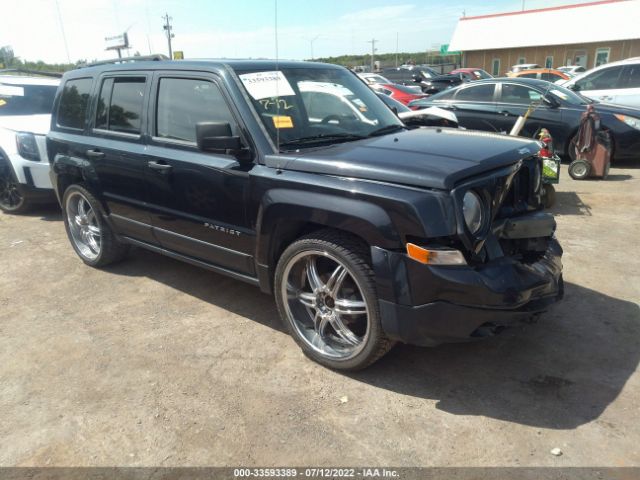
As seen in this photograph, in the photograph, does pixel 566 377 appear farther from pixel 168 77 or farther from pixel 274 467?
pixel 168 77

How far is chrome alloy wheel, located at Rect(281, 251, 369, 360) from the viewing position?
3.03m

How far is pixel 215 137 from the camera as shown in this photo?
316cm

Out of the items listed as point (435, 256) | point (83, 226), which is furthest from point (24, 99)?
point (435, 256)

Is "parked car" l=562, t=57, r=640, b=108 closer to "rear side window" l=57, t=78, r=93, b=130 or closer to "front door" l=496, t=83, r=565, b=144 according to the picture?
"front door" l=496, t=83, r=565, b=144

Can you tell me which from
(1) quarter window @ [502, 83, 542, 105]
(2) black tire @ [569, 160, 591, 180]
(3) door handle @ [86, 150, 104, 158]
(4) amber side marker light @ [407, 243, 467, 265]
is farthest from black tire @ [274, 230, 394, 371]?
(1) quarter window @ [502, 83, 542, 105]

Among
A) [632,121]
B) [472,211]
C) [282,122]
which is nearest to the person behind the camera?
[472,211]

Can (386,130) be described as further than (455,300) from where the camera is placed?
Yes

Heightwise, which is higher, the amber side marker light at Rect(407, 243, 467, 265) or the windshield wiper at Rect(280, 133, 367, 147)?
the windshield wiper at Rect(280, 133, 367, 147)

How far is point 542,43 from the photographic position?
39.0 m

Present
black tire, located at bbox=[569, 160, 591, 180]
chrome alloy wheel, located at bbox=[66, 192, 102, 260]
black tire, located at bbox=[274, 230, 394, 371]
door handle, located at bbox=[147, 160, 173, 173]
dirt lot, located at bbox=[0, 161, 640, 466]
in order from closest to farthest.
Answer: dirt lot, located at bbox=[0, 161, 640, 466]
black tire, located at bbox=[274, 230, 394, 371]
door handle, located at bbox=[147, 160, 173, 173]
chrome alloy wheel, located at bbox=[66, 192, 102, 260]
black tire, located at bbox=[569, 160, 591, 180]

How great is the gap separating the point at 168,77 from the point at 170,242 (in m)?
1.27

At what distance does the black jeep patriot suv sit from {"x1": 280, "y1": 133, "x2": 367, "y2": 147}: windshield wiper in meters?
0.02

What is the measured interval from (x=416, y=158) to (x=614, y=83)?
10128mm

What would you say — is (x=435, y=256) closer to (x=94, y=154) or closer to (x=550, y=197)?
(x=94, y=154)
